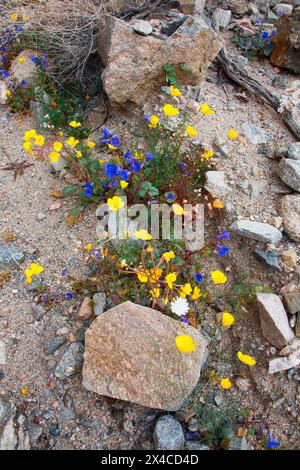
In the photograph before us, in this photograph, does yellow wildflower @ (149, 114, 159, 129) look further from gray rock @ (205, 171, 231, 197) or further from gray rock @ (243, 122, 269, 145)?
gray rock @ (243, 122, 269, 145)

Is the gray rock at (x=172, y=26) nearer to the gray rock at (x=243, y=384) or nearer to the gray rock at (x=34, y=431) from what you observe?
the gray rock at (x=243, y=384)

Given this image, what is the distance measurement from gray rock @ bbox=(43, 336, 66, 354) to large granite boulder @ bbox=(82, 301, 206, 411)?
304mm

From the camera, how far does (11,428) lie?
8.02ft

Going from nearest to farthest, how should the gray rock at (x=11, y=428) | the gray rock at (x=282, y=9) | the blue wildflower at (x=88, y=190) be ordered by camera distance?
the gray rock at (x=11, y=428) → the blue wildflower at (x=88, y=190) → the gray rock at (x=282, y=9)

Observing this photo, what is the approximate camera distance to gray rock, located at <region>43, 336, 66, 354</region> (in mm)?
2885

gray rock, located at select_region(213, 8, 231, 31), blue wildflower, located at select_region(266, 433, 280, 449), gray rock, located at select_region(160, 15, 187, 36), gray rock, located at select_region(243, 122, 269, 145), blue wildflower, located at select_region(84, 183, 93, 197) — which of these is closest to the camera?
blue wildflower, located at select_region(266, 433, 280, 449)

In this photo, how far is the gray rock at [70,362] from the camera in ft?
9.11

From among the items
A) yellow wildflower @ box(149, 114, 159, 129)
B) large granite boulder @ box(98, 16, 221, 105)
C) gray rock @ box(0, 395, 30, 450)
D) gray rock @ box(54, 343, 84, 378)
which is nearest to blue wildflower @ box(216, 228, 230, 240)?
yellow wildflower @ box(149, 114, 159, 129)

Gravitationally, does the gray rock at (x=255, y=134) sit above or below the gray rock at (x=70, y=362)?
above

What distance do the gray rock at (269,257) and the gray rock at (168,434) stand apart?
1331mm

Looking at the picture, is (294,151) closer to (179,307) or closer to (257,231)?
(257,231)

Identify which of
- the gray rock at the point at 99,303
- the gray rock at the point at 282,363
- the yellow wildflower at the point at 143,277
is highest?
the yellow wildflower at the point at 143,277


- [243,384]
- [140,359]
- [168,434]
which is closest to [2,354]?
[140,359]

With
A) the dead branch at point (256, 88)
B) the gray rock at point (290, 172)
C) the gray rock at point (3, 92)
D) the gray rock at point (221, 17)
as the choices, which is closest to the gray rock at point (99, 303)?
the gray rock at point (290, 172)
